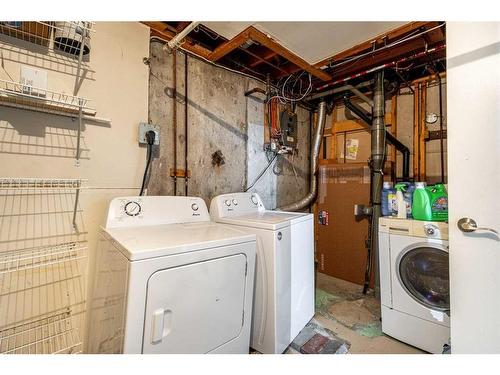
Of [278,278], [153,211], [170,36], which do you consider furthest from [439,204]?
[170,36]

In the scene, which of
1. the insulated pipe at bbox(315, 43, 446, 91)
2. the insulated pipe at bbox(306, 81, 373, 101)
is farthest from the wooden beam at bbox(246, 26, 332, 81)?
the insulated pipe at bbox(306, 81, 373, 101)

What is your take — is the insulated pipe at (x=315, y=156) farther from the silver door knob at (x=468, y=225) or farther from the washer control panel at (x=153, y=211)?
the silver door knob at (x=468, y=225)

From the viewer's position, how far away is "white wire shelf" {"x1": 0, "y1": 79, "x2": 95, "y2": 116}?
43.1 inches

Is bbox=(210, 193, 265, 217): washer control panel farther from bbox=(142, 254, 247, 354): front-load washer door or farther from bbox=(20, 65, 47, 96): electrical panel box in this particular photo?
bbox=(20, 65, 47, 96): electrical panel box

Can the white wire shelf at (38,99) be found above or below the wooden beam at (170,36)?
below

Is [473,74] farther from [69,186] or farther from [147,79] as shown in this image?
[69,186]

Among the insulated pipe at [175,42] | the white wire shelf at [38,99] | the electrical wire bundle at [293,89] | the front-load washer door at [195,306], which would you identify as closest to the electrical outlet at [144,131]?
the white wire shelf at [38,99]

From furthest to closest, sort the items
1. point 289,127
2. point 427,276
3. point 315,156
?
point 315,156, point 289,127, point 427,276

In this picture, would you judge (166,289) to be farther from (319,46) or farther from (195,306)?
(319,46)

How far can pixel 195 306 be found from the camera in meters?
0.99

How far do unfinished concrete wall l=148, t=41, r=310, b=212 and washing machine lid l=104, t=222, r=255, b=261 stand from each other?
0.62 metres

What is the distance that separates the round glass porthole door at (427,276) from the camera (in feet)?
4.84

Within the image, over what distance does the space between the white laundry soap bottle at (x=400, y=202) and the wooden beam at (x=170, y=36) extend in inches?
79.1

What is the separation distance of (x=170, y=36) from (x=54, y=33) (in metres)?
0.76
